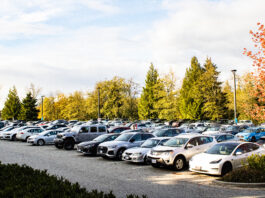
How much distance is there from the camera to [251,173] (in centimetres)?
1024

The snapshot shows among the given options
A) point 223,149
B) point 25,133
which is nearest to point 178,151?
point 223,149

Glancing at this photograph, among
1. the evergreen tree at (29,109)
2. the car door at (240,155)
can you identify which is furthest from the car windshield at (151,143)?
the evergreen tree at (29,109)

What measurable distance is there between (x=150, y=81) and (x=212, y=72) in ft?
49.3

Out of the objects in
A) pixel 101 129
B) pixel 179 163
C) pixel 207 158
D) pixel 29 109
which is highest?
pixel 29 109

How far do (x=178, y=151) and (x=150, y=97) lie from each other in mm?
53614

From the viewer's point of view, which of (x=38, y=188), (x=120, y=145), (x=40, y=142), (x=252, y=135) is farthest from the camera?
(x=252, y=135)

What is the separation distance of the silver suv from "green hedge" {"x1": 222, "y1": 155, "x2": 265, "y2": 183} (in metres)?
7.75

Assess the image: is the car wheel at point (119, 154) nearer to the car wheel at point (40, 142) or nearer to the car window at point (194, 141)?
the car window at point (194, 141)

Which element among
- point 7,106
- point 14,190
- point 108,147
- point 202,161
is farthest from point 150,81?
point 14,190

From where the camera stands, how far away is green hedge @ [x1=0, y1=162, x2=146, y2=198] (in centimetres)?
633

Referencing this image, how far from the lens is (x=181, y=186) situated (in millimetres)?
10180

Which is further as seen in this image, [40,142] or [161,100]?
[161,100]

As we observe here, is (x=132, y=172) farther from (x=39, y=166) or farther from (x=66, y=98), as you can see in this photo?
(x=66, y=98)

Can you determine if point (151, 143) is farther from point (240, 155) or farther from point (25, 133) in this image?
point (25, 133)
